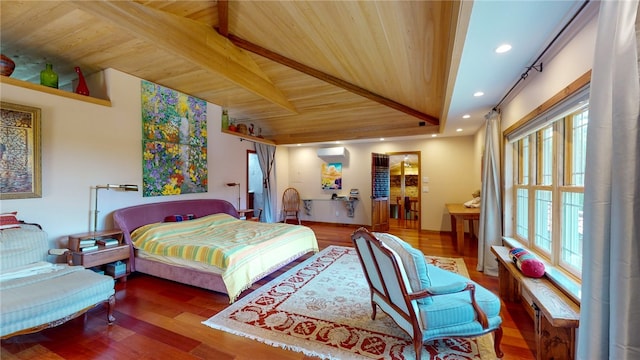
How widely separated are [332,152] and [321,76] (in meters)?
3.13

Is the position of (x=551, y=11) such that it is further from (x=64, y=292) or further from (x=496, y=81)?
(x=64, y=292)

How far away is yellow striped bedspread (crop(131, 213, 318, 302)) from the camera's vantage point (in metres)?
2.80

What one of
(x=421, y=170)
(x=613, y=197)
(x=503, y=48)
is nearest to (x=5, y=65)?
(x=503, y=48)

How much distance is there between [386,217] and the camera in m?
6.66

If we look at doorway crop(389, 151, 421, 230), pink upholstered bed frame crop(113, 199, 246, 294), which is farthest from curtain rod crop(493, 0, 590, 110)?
doorway crop(389, 151, 421, 230)

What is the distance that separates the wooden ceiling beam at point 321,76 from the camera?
3727 mm

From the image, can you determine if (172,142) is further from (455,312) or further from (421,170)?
(421,170)

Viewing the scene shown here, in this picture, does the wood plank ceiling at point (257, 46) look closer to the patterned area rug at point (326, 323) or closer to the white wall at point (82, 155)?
the white wall at point (82, 155)

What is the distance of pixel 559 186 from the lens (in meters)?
2.14

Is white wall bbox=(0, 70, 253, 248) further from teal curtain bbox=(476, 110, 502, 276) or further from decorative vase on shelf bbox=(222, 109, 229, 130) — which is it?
teal curtain bbox=(476, 110, 502, 276)

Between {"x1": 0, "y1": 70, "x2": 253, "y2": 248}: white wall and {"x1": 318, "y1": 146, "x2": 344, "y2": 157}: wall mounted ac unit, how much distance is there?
4073 mm

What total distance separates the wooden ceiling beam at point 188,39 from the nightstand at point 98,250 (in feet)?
7.70

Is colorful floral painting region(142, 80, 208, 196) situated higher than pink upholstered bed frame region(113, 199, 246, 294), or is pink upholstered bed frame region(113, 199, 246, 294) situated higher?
colorful floral painting region(142, 80, 208, 196)

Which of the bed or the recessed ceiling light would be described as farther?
the bed
